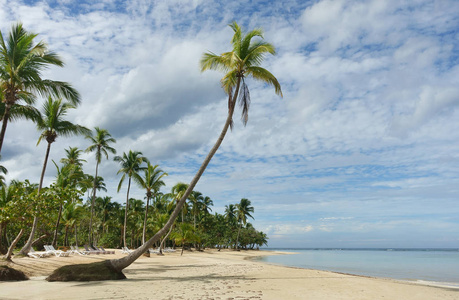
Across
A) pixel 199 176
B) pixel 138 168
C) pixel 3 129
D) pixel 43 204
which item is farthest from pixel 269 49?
pixel 138 168

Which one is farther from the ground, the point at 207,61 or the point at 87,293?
the point at 207,61

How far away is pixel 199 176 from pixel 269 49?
6.52m

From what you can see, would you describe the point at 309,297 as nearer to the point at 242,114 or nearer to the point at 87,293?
the point at 87,293

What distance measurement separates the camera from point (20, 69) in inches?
480

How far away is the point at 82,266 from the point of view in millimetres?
11633

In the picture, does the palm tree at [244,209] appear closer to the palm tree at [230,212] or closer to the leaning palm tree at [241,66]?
the palm tree at [230,212]

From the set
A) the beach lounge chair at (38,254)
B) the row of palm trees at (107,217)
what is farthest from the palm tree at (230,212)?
the beach lounge chair at (38,254)

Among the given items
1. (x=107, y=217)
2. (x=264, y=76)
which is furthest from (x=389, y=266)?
(x=107, y=217)

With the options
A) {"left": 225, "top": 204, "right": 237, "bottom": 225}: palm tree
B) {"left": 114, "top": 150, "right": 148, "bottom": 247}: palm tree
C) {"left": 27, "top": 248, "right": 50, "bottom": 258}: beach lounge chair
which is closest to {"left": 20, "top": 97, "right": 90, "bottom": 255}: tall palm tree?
{"left": 27, "top": 248, "right": 50, "bottom": 258}: beach lounge chair

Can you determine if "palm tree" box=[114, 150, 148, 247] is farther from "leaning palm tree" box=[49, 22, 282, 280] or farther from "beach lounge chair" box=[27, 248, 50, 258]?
"leaning palm tree" box=[49, 22, 282, 280]

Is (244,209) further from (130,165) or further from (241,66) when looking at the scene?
(241,66)

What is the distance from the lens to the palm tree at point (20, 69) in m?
12.0

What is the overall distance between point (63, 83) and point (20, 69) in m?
1.72

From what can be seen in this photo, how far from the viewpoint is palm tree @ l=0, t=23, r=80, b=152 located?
12.0m
